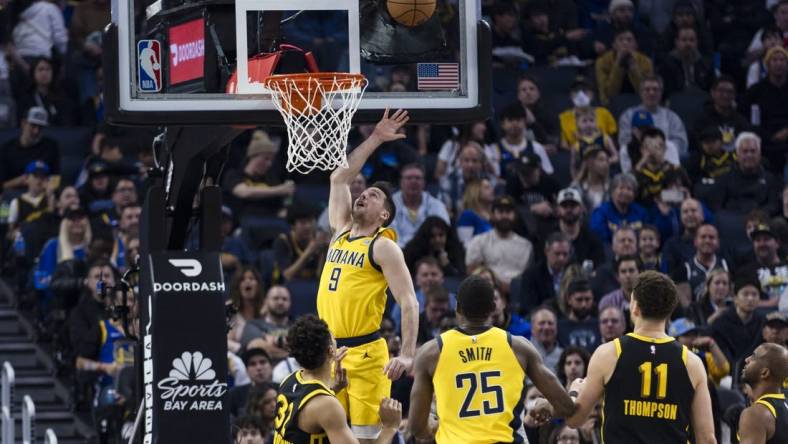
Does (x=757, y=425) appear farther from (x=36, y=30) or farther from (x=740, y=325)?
(x=36, y=30)

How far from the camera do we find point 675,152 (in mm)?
19297

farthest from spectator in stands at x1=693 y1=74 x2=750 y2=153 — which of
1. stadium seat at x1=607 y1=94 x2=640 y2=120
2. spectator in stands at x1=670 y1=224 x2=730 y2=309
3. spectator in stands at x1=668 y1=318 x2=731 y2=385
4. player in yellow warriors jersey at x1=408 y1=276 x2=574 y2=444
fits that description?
player in yellow warriors jersey at x1=408 y1=276 x2=574 y2=444

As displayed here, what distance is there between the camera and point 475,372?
10172 millimetres

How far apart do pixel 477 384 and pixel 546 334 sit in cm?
509

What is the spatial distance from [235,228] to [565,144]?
4.14 meters

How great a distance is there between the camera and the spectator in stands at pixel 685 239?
17125 millimetres

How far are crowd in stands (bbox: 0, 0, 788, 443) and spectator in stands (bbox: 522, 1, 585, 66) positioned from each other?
0.07 ft

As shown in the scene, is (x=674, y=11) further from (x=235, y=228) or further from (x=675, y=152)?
(x=235, y=228)

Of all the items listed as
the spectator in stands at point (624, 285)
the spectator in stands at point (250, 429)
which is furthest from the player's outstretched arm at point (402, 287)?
the spectator in stands at point (624, 285)

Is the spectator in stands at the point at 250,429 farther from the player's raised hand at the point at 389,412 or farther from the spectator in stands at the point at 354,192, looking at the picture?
the spectator in stands at the point at 354,192

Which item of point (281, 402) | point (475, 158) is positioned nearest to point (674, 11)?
point (475, 158)

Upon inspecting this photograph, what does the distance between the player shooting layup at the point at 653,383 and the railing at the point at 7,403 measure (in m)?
6.46

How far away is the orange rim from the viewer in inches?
424

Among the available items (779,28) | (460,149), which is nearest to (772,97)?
(779,28)
